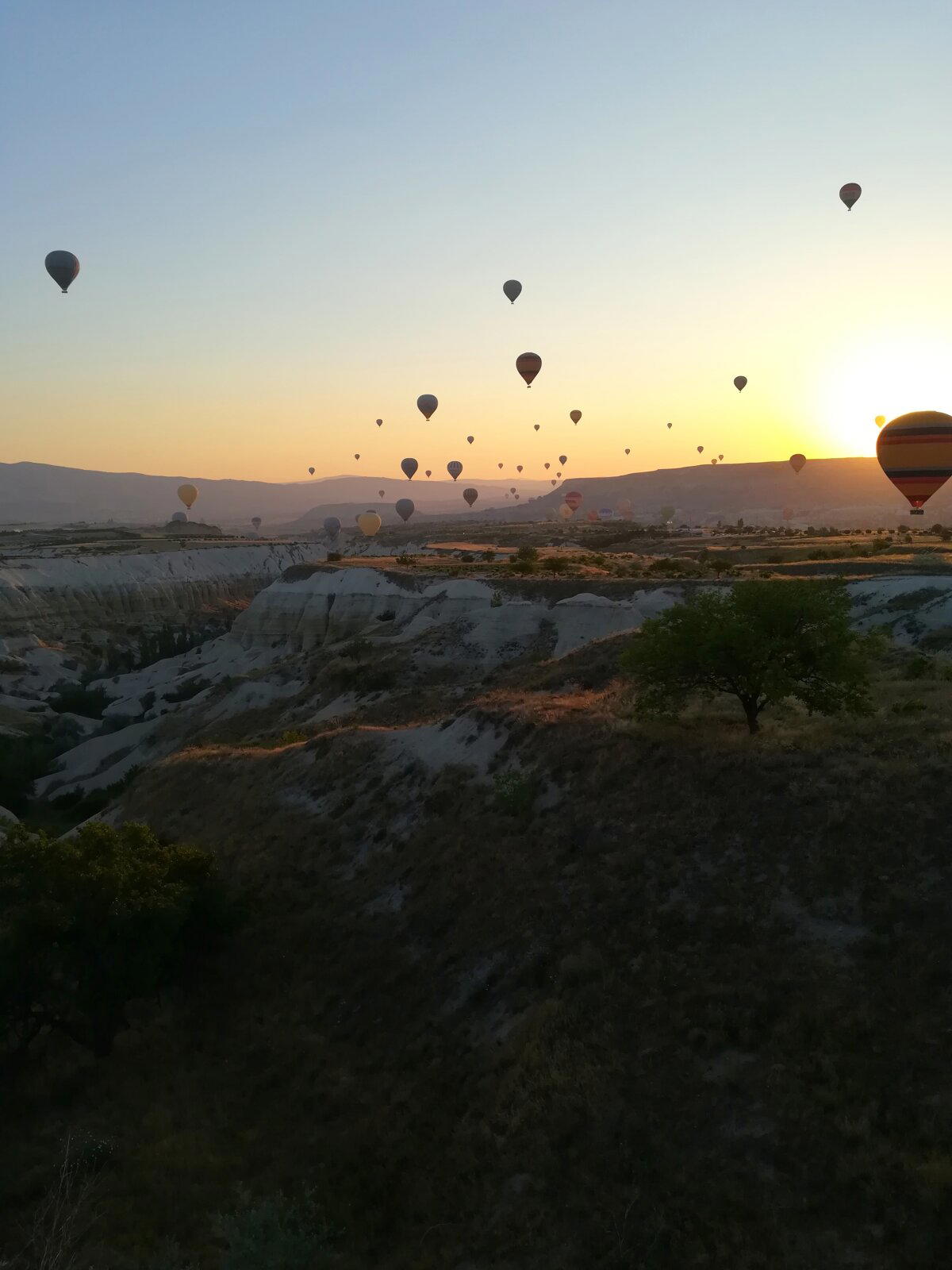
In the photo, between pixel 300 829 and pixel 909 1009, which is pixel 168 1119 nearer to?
pixel 300 829

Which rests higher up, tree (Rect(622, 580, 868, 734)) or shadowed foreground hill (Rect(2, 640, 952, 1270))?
tree (Rect(622, 580, 868, 734))

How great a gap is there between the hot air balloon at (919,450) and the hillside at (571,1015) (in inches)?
793

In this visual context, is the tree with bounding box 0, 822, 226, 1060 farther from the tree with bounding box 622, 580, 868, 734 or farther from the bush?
the tree with bounding box 622, 580, 868, 734

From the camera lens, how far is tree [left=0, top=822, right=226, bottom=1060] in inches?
615

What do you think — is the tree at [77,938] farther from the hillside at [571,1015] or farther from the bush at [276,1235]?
the bush at [276,1235]

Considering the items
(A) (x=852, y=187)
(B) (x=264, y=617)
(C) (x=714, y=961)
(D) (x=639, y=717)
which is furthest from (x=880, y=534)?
(C) (x=714, y=961)

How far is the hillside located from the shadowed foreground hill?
42 millimetres

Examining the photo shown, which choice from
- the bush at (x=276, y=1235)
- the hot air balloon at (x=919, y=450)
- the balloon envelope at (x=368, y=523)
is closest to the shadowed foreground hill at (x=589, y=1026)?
the bush at (x=276, y=1235)

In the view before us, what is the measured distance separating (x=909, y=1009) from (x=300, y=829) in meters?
15.1

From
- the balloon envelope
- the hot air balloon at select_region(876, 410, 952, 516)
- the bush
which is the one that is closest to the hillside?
the bush

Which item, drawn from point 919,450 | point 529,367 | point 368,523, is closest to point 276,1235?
point 919,450

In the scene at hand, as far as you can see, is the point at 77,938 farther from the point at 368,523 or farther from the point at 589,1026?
the point at 368,523

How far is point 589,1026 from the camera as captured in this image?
40.9 feet

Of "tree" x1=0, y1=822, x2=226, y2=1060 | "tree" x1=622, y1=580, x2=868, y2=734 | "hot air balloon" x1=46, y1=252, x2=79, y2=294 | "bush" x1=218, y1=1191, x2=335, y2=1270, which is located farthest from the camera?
"hot air balloon" x1=46, y1=252, x2=79, y2=294
